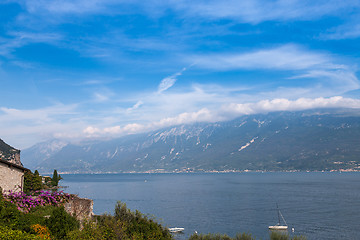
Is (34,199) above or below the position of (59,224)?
above

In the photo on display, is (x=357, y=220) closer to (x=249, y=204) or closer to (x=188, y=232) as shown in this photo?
(x=249, y=204)

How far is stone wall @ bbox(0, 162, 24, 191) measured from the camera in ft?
109

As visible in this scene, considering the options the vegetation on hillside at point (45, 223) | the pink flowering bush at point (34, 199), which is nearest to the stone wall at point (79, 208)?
the pink flowering bush at point (34, 199)

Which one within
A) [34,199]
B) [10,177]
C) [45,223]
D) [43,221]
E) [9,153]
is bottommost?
[45,223]

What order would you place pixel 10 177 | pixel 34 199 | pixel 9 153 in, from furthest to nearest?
pixel 9 153, pixel 10 177, pixel 34 199

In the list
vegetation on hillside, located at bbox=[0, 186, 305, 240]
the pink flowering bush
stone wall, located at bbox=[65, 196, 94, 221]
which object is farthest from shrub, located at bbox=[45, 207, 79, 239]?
stone wall, located at bbox=[65, 196, 94, 221]

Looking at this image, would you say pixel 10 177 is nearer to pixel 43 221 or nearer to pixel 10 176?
pixel 10 176

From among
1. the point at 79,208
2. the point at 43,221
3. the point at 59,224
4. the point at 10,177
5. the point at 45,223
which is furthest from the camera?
the point at 79,208

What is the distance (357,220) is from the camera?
92.2 m

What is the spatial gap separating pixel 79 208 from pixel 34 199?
498 centimetres

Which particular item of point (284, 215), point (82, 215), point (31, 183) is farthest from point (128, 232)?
point (284, 215)

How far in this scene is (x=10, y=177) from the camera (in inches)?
1347

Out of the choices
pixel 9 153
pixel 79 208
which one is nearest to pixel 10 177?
pixel 79 208

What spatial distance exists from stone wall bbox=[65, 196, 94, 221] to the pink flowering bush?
68 cm
